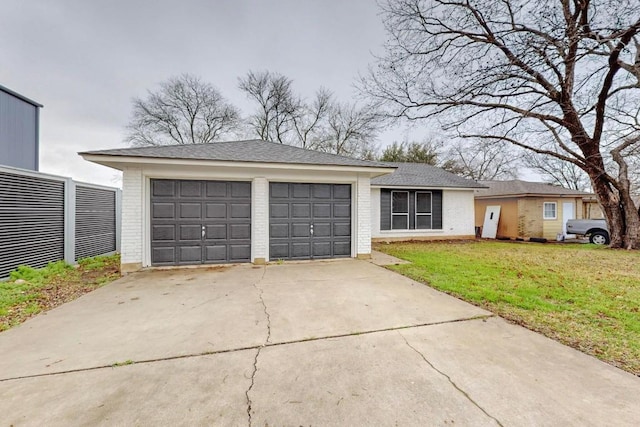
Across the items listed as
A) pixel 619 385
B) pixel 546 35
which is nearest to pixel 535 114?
pixel 546 35

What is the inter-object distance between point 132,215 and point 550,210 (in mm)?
19098

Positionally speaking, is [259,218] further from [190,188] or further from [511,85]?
[511,85]

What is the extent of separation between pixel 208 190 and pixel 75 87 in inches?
342

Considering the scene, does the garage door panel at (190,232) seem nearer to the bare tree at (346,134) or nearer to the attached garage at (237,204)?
the attached garage at (237,204)

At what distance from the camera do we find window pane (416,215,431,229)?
12797 mm

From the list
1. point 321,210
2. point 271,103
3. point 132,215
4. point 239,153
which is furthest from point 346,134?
point 132,215

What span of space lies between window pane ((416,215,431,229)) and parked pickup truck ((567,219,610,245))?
24.9ft

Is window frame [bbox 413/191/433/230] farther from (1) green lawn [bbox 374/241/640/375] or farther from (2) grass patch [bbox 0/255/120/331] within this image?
(2) grass patch [bbox 0/255/120/331]

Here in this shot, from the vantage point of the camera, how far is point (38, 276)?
5805 mm

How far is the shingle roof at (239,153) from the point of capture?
6.54 m

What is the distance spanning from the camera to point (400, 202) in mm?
12547

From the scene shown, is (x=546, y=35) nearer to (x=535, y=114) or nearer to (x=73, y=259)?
(x=535, y=114)

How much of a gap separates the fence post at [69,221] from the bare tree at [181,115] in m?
15.4

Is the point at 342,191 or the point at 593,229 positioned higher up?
the point at 342,191
